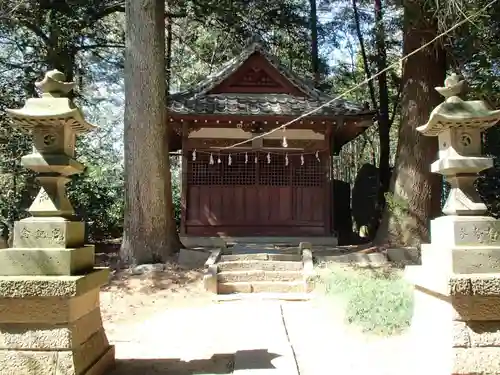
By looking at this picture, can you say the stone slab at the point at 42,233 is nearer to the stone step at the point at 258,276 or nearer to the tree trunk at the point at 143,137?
the stone step at the point at 258,276

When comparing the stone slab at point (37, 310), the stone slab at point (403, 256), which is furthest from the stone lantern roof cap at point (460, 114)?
the stone slab at point (403, 256)

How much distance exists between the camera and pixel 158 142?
384 inches

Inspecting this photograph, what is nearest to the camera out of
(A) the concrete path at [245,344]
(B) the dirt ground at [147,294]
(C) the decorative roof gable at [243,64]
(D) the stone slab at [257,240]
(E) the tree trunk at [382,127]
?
(A) the concrete path at [245,344]

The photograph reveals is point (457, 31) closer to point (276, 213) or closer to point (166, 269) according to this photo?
point (276, 213)

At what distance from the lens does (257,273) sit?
914 cm

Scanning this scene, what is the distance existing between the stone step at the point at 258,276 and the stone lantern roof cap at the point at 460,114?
560 cm

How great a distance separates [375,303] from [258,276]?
10.7 feet

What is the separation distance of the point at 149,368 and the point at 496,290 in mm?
3155

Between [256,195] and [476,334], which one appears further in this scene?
[256,195]

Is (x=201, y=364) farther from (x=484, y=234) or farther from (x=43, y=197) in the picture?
(x=484, y=234)

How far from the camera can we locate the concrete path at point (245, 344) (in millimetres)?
4500

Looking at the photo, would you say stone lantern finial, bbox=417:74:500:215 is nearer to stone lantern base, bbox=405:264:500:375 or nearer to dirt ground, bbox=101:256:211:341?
stone lantern base, bbox=405:264:500:375

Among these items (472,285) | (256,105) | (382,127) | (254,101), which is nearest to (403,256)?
(256,105)

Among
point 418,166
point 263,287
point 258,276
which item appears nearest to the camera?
point 263,287
